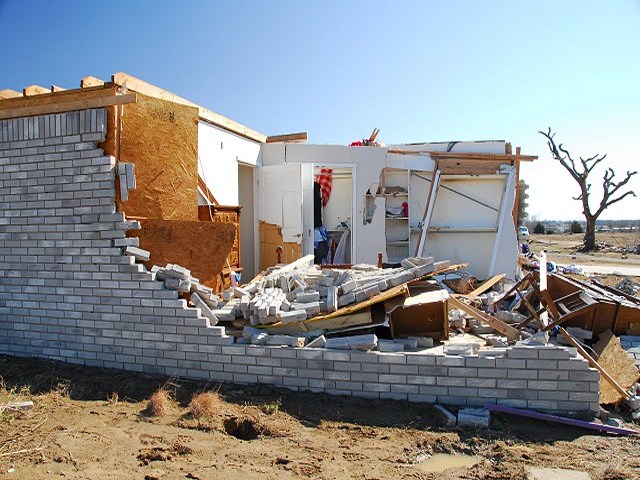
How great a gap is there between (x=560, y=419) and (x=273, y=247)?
6973mm

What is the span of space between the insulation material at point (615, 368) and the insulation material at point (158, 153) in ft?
17.7

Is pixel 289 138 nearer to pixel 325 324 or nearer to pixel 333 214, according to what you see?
pixel 333 214

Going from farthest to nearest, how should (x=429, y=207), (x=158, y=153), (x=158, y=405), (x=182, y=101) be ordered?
(x=429, y=207) → (x=182, y=101) → (x=158, y=153) → (x=158, y=405)

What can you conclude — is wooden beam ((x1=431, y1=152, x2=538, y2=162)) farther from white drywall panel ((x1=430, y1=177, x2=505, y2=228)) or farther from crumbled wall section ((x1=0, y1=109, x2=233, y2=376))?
crumbled wall section ((x1=0, y1=109, x2=233, y2=376))

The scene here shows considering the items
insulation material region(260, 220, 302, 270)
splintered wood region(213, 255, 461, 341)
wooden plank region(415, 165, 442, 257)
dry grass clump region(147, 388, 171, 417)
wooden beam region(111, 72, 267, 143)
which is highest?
wooden beam region(111, 72, 267, 143)

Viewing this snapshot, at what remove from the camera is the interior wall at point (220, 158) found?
870cm

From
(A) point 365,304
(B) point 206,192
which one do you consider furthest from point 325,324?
(B) point 206,192

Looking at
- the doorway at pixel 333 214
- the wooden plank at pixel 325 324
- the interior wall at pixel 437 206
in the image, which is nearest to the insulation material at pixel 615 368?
the wooden plank at pixel 325 324

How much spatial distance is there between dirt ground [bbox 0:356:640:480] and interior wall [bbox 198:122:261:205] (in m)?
4.68

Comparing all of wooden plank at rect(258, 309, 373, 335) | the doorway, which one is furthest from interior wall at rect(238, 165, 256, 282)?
wooden plank at rect(258, 309, 373, 335)

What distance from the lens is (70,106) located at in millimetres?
5387

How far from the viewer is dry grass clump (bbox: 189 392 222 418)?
428cm

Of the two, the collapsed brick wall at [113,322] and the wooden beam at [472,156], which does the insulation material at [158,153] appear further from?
the wooden beam at [472,156]

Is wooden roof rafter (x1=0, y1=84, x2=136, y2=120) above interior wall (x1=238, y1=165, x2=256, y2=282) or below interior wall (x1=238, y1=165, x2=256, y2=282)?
above
